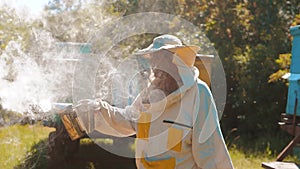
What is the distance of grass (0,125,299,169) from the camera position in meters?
4.36

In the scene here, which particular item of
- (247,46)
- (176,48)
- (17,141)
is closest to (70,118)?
(176,48)

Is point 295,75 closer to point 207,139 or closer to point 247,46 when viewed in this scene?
point 247,46

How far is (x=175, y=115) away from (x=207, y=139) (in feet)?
0.56

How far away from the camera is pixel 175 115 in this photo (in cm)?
186

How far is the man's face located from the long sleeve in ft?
0.41

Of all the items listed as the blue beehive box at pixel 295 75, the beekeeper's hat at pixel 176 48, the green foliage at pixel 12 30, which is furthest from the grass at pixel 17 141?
the blue beehive box at pixel 295 75

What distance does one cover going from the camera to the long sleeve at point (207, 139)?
6.02ft

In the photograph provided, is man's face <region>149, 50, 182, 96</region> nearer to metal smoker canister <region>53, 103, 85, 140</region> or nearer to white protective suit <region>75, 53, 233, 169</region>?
white protective suit <region>75, 53, 233, 169</region>

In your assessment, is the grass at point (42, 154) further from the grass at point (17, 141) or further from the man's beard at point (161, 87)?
the man's beard at point (161, 87)

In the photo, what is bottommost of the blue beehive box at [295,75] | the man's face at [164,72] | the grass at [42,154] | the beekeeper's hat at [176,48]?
the grass at [42,154]

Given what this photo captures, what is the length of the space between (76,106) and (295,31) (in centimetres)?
367

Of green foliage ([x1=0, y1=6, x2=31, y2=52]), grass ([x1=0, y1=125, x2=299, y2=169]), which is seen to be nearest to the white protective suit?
green foliage ([x1=0, y1=6, x2=31, y2=52])

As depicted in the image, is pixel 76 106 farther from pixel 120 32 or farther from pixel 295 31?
pixel 295 31

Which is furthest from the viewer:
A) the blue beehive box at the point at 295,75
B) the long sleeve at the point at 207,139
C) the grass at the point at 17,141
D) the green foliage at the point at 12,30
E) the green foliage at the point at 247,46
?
the green foliage at the point at 247,46
